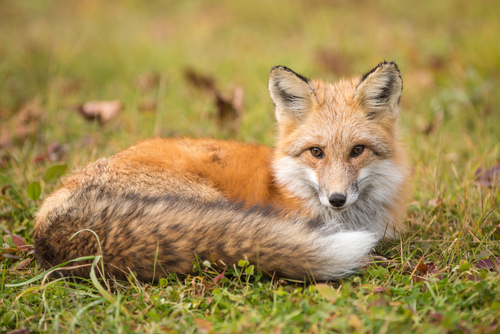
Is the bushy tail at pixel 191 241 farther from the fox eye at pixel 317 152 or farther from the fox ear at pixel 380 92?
the fox ear at pixel 380 92

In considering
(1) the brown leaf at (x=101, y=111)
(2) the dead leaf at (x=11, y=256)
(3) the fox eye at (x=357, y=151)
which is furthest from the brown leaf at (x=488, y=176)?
(1) the brown leaf at (x=101, y=111)

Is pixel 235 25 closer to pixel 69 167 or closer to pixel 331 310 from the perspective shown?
pixel 69 167

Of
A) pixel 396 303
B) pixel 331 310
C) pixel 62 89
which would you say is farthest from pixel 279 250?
pixel 62 89

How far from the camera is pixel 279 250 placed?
87.5 inches

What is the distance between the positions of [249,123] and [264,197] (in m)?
2.43

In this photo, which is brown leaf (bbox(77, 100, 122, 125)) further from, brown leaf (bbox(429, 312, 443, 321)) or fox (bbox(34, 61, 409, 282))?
brown leaf (bbox(429, 312, 443, 321))

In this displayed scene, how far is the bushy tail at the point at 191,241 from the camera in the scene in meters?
2.22

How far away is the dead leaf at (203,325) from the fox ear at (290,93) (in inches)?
72.5

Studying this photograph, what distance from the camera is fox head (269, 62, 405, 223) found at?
8.96ft

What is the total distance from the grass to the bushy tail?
131mm

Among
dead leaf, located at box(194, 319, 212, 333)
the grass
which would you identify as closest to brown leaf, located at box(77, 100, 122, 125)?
the grass

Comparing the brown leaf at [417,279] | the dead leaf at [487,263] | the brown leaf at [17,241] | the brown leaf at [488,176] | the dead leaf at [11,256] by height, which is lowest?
the dead leaf at [11,256]

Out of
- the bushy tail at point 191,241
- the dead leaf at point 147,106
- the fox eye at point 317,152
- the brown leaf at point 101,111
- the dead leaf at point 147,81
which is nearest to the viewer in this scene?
the bushy tail at point 191,241

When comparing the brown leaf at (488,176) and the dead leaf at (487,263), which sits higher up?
the brown leaf at (488,176)
